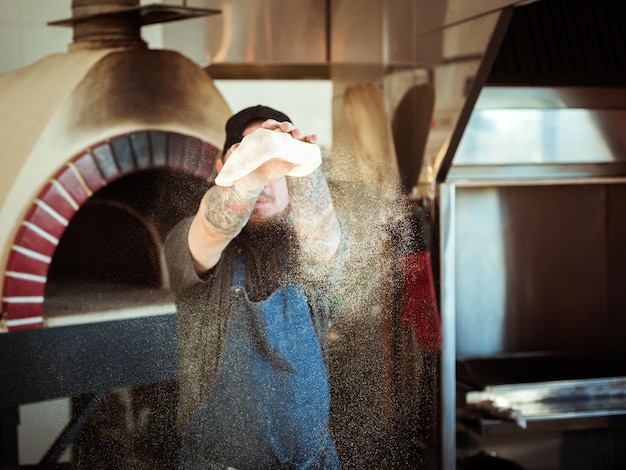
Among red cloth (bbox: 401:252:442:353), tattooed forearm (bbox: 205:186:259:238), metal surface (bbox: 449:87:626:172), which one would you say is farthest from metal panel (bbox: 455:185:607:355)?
tattooed forearm (bbox: 205:186:259:238)

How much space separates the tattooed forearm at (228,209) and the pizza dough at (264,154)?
0.06 feet

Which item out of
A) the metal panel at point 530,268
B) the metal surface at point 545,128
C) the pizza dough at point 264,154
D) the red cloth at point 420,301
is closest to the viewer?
the pizza dough at point 264,154

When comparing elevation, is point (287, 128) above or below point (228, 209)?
above

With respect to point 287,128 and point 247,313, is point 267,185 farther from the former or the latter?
point 247,313

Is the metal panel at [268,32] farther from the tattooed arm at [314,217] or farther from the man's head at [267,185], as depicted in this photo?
the tattooed arm at [314,217]

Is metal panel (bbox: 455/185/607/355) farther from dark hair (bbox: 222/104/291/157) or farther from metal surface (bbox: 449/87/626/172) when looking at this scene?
dark hair (bbox: 222/104/291/157)

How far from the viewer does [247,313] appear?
1.21 m

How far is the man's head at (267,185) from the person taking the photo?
1.19 metres

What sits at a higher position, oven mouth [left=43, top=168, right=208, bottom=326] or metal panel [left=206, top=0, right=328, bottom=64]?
metal panel [left=206, top=0, right=328, bottom=64]

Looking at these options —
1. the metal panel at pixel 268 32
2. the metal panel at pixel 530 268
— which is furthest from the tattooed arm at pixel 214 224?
the metal panel at pixel 530 268

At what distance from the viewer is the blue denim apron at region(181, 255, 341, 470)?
3.94ft

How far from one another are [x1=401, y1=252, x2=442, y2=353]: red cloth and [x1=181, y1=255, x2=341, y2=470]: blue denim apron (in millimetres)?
196

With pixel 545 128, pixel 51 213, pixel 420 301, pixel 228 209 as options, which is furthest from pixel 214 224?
pixel 545 128

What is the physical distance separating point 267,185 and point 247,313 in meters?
0.20
